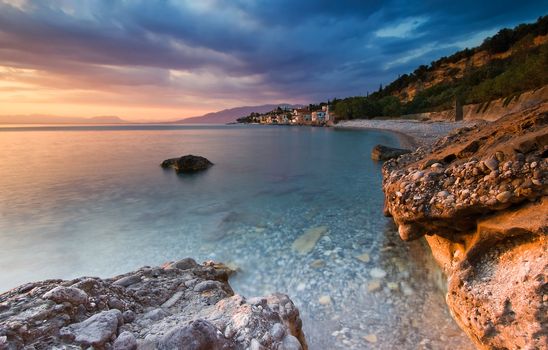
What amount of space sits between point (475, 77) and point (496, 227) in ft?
227

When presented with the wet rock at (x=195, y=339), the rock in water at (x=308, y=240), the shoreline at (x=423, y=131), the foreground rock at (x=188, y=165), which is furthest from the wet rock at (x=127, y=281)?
the shoreline at (x=423, y=131)

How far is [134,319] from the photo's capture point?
232 cm

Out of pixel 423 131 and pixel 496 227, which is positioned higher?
pixel 496 227

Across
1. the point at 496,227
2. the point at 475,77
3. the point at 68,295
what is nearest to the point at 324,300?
the point at 496,227

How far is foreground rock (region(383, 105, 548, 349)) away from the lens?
2.26 metres

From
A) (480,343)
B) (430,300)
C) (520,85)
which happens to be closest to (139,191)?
(430,300)

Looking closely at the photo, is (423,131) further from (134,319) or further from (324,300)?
(134,319)

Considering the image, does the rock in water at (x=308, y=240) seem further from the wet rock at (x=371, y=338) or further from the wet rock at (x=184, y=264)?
the wet rock at (x=371, y=338)

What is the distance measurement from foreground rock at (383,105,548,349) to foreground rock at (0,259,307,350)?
1.74 metres

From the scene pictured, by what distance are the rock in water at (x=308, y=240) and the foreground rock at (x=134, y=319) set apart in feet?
9.17

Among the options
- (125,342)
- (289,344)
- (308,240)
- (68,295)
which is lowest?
(308,240)

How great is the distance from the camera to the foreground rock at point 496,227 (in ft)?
7.40

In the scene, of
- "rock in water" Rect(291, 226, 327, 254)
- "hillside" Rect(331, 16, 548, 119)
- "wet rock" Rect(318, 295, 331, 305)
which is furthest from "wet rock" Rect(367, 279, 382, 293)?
Result: "hillside" Rect(331, 16, 548, 119)

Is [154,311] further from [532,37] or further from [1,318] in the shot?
[532,37]
